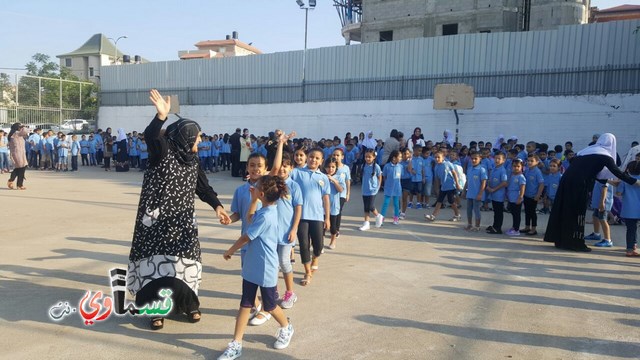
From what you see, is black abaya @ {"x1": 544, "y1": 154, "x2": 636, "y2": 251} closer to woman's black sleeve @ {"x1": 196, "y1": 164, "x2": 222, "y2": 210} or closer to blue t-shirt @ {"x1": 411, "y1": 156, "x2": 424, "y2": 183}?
blue t-shirt @ {"x1": 411, "y1": 156, "x2": 424, "y2": 183}

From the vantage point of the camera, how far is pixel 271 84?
2472cm

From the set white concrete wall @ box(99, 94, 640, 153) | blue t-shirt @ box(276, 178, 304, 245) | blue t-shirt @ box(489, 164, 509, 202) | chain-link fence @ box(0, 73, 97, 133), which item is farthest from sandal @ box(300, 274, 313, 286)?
chain-link fence @ box(0, 73, 97, 133)

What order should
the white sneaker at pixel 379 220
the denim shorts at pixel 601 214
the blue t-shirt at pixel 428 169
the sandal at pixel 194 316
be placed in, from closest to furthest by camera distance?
the sandal at pixel 194 316, the denim shorts at pixel 601 214, the white sneaker at pixel 379 220, the blue t-shirt at pixel 428 169

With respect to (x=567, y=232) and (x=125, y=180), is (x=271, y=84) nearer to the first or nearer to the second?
(x=125, y=180)

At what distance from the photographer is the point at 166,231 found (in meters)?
4.54

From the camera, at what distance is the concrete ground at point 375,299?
4281mm

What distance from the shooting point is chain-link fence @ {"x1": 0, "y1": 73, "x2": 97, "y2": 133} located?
86.0 ft

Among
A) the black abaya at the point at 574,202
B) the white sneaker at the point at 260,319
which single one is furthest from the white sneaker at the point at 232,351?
the black abaya at the point at 574,202

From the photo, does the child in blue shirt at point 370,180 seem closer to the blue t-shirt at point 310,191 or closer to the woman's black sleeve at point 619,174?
the blue t-shirt at point 310,191

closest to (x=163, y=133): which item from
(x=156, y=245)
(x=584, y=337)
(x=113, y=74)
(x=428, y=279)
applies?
(x=156, y=245)

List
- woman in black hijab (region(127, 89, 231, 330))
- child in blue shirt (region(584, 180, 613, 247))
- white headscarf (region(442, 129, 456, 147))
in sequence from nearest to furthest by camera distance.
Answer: woman in black hijab (region(127, 89, 231, 330)), child in blue shirt (region(584, 180, 613, 247)), white headscarf (region(442, 129, 456, 147))

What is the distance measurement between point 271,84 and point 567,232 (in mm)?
18557

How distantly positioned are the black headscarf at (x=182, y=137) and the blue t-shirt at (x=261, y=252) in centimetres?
107

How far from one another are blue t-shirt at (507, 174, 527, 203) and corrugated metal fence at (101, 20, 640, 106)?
9.70 meters
